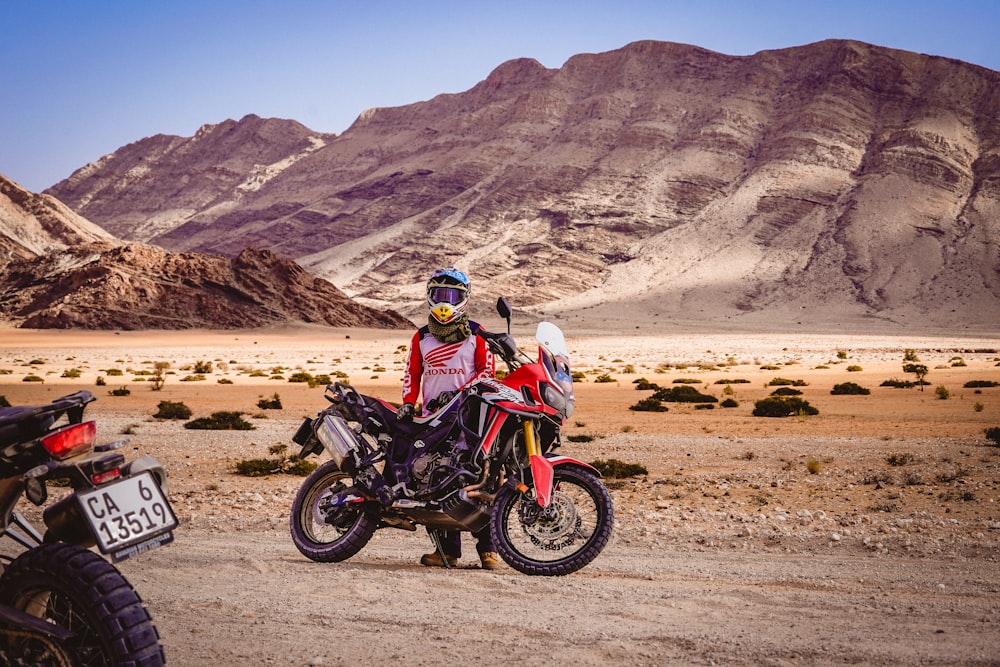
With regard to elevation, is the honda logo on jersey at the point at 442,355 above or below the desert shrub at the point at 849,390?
above

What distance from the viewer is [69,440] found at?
4.39 meters

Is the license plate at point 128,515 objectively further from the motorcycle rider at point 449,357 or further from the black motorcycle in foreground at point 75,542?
the motorcycle rider at point 449,357

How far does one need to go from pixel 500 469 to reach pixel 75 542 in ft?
12.2

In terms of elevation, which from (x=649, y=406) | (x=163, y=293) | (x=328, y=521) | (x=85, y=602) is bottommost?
(x=649, y=406)

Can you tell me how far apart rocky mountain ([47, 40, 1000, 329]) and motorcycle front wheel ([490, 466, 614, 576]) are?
114326 millimetres

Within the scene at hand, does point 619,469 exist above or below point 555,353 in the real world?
below

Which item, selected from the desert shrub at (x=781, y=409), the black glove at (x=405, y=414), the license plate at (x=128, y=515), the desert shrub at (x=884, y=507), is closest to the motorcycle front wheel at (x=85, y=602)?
the license plate at (x=128, y=515)

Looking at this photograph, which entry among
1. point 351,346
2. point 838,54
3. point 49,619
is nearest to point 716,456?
Result: point 49,619

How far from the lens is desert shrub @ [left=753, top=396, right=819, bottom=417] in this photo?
25.2 meters

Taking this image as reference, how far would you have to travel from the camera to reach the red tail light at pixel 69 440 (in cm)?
433

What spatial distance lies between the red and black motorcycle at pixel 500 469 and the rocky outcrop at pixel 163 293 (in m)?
97.7

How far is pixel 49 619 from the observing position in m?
4.17

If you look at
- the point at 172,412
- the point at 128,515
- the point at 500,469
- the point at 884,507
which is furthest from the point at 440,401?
the point at 172,412

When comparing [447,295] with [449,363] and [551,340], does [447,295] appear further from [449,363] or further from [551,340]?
[551,340]
